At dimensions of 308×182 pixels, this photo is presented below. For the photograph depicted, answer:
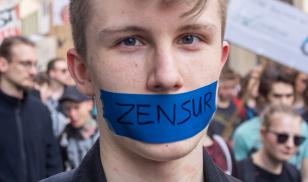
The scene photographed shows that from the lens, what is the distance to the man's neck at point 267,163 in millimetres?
4996

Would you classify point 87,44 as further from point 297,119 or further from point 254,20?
point 254,20

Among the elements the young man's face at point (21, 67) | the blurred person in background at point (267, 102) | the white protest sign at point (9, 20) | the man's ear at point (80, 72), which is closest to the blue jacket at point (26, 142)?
the young man's face at point (21, 67)

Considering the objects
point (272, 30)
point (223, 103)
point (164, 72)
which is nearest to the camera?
point (164, 72)

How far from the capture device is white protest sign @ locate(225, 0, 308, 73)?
280 inches

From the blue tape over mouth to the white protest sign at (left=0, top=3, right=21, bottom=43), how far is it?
734cm

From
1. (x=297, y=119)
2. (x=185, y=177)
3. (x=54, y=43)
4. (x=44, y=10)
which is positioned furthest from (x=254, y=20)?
(x=44, y=10)

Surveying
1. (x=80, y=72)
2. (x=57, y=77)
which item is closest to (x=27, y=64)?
(x=57, y=77)

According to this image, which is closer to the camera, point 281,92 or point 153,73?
point 153,73

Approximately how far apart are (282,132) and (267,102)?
1792mm

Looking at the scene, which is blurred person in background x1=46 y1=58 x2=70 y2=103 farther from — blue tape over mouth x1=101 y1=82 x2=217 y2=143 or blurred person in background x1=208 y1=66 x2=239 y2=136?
blue tape over mouth x1=101 y1=82 x2=217 y2=143

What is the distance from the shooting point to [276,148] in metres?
5.09

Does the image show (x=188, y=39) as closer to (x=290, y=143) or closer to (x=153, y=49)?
(x=153, y=49)

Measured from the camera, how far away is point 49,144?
22.0ft

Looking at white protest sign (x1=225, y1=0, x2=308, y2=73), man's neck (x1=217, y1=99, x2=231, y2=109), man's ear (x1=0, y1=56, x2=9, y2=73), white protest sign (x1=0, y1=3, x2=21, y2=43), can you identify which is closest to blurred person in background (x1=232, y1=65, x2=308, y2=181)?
white protest sign (x1=225, y1=0, x2=308, y2=73)
